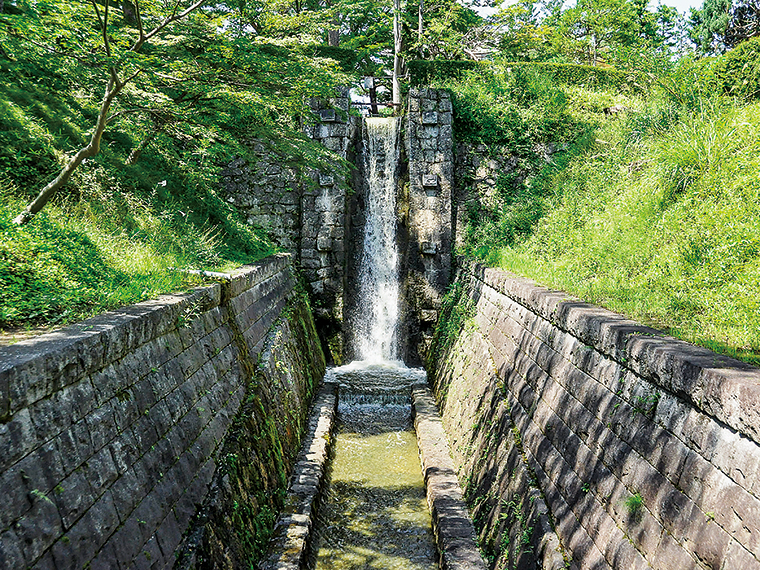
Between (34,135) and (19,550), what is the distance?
6.41 meters

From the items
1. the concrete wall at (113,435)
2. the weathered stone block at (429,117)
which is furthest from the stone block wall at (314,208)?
the concrete wall at (113,435)

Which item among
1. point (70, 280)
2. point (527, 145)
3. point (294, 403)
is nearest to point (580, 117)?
point (527, 145)

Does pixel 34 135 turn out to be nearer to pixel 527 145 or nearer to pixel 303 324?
pixel 303 324

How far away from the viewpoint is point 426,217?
13.0 meters

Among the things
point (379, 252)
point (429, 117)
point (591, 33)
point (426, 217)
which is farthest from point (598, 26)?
point (379, 252)

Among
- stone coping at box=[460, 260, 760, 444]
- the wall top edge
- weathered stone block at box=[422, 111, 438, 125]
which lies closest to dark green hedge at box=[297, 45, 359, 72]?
weathered stone block at box=[422, 111, 438, 125]

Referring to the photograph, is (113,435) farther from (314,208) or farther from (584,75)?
(584,75)

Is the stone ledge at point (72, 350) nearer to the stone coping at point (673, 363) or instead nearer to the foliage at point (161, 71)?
the foliage at point (161, 71)

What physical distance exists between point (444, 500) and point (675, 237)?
4333 mm

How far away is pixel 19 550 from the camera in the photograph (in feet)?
7.11

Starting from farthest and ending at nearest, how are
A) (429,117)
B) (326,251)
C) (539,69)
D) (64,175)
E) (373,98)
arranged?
(373,98) → (539,69) → (429,117) → (326,251) → (64,175)

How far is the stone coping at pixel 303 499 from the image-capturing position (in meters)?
5.00

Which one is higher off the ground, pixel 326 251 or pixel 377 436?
pixel 326 251

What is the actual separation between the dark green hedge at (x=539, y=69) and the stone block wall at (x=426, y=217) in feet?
11.5
